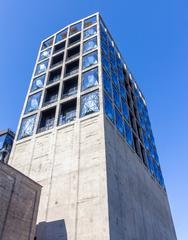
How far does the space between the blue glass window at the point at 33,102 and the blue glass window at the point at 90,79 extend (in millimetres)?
6611

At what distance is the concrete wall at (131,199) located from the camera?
54.0 feet

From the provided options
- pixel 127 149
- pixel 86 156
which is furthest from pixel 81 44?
pixel 86 156

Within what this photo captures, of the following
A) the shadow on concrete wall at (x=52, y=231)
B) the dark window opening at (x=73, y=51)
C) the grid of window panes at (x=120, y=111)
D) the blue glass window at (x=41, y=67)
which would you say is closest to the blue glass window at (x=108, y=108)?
the grid of window panes at (x=120, y=111)

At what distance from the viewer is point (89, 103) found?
933 inches

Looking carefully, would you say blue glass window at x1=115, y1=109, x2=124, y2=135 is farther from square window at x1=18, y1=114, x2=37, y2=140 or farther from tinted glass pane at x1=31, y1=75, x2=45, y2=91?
tinted glass pane at x1=31, y1=75, x2=45, y2=91

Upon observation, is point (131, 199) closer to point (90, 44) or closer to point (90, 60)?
point (90, 60)

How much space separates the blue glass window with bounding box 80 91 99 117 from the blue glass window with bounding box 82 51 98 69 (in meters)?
5.60

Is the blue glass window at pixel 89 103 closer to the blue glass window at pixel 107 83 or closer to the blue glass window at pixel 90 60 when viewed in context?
the blue glass window at pixel 107 83

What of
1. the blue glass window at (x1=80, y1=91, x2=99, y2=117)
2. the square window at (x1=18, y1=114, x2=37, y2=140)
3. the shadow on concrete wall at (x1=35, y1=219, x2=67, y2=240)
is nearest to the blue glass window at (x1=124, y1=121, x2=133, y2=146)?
the blue glass window at (x1=80, y1=91, x2=99, y2=117)

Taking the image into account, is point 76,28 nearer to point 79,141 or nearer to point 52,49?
point 52,49

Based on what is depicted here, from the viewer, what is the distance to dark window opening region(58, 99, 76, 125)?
2407 centimetres

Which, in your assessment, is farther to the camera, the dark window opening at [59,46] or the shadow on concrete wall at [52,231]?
the dark window opening at [59,46]

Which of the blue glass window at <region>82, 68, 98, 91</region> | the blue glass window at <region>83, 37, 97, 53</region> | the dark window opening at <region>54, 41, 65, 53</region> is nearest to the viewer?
the blue glass window at <region>82, 68, 98, 91</region>

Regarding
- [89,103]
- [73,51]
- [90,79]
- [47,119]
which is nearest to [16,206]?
[89,103]
